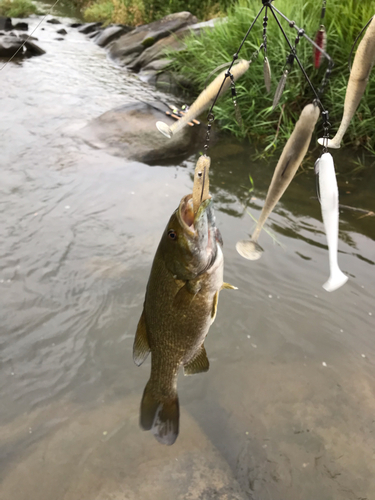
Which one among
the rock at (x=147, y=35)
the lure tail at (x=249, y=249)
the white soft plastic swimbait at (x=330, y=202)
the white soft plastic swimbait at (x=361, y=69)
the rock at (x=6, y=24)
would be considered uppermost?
the white soft plastic swimbait at (x=361, y=69)

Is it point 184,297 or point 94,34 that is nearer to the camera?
point 184,297

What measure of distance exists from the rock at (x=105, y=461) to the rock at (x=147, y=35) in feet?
40.2

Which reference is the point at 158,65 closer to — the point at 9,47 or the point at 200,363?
the point at 9,47

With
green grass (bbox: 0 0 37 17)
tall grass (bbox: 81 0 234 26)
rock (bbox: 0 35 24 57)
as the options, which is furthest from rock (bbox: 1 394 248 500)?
green grass (bbox: 0 0 37 17)

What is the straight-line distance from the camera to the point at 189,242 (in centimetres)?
165

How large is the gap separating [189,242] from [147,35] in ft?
44.8

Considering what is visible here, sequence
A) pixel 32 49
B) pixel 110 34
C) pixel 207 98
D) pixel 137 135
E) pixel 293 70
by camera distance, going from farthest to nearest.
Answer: pixel 110 34
pixel 32 49
pixel 137 135
pixel 293 70
pixel 207 98

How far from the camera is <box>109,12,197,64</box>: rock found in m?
12.6

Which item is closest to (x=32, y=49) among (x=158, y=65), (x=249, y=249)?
(x=158, y=65)

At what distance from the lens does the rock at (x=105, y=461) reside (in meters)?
2.53

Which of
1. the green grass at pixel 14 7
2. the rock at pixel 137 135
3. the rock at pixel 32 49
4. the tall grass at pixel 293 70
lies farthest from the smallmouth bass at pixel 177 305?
the green grass at pixel 14 7

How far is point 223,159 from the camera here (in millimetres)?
6492

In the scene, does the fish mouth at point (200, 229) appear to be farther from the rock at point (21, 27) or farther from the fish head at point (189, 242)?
the rock at point (21, 27)

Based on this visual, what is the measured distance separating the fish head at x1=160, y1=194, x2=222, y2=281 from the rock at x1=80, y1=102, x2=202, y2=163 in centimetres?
494
